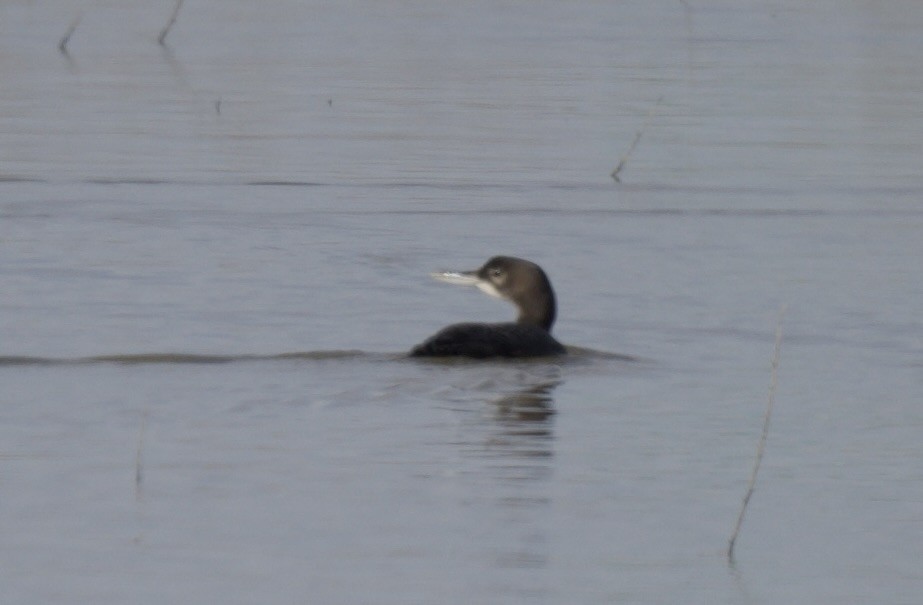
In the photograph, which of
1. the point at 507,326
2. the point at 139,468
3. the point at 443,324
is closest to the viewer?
the point at 139,468

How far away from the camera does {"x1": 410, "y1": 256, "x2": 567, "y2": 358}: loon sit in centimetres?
979

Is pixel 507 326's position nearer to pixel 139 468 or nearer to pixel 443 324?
pixel 443 324

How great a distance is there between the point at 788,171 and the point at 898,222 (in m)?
2.42

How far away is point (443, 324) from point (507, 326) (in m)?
1.18

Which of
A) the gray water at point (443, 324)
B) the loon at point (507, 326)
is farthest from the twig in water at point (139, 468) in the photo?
the loon at point (507, 326)

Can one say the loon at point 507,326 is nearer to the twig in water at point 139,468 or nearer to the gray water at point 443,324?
the gray water at point 443,324

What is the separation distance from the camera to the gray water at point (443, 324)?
6578 millimetres

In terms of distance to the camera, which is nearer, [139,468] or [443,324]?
[139,468]

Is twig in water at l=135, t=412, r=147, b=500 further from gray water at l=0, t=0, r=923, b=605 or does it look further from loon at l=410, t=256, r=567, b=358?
loon at l=410, t=256, r=567, b=358

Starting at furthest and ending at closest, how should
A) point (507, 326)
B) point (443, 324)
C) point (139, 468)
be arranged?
point (443, 324) → point (507, 326) → point (139, 468)

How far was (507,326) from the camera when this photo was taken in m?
10.1

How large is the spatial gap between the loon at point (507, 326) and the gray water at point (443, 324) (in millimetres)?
101

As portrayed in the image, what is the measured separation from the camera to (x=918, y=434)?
835 centimetres

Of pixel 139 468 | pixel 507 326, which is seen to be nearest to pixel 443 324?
pixel 507 326
